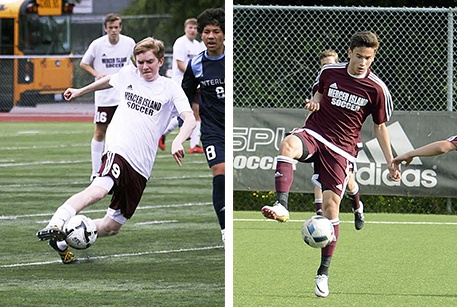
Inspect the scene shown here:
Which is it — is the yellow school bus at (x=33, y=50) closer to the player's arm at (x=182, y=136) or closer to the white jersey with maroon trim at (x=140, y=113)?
the white jersey with maroon trim at (x=140, y=113)

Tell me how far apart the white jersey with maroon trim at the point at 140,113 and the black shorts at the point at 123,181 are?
0.04 metres

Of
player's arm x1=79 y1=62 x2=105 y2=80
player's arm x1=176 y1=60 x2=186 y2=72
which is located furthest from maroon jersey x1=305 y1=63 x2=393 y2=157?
player's arm x1=176 y1=60 x2=186 y2=72

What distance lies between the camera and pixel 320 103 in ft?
27.2

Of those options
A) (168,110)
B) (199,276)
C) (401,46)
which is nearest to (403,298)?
(199,276)

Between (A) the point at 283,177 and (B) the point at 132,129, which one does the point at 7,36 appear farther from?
(A) the point at 283,177

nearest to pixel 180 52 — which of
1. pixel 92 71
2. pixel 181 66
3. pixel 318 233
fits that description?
pixel 181 66

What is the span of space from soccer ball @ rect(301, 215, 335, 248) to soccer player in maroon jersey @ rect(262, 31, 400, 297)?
28 cm

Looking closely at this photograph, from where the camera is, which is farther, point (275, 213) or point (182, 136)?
point (182, 136)

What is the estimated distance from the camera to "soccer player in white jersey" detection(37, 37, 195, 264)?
302 inches

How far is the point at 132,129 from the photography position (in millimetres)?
7969

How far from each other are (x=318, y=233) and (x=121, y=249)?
2.23 metres

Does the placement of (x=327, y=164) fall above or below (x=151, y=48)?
below

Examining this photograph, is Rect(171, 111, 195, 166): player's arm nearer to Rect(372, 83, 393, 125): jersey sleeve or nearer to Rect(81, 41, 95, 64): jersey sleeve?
Rect(372, 83, 393, 125): jersey sleeve

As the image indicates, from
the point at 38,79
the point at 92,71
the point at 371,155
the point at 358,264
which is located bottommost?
the point at 38,79
